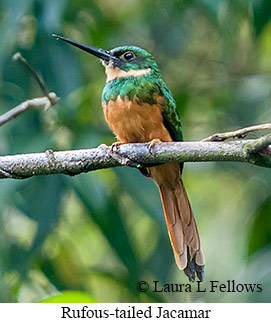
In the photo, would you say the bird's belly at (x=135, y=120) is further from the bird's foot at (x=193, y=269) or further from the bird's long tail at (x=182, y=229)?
the bird's foot at (x=193, y=269)

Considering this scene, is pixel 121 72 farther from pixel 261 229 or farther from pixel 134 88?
pixel 261 229

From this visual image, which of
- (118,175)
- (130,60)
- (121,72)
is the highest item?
(130,60)

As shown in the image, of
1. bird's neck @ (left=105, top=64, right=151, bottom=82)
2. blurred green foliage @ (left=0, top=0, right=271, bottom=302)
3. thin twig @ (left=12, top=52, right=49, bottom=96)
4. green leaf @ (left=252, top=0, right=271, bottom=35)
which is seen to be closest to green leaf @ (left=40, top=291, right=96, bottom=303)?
blurred green foliage @ (left=0, top=0, right=271, bottom=302)

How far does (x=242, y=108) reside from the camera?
4262 mm

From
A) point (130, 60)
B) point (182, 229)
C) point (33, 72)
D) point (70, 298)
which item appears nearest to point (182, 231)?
point (182, 229)

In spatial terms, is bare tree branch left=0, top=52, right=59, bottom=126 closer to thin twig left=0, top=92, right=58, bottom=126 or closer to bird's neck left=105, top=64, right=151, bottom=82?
thin twig left=0, top=92, right=58, bottom=126

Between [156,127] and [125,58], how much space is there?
494 millimetres

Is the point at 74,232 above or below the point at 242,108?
below

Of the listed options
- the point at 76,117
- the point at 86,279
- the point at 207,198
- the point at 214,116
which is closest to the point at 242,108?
the point at 214,116

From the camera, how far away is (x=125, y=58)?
3477 mm

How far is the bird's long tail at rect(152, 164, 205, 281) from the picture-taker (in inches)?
123

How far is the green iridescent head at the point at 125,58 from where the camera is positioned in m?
3.42

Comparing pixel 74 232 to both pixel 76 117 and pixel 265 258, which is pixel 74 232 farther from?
pixel 265 258

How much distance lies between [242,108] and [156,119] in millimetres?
1228
